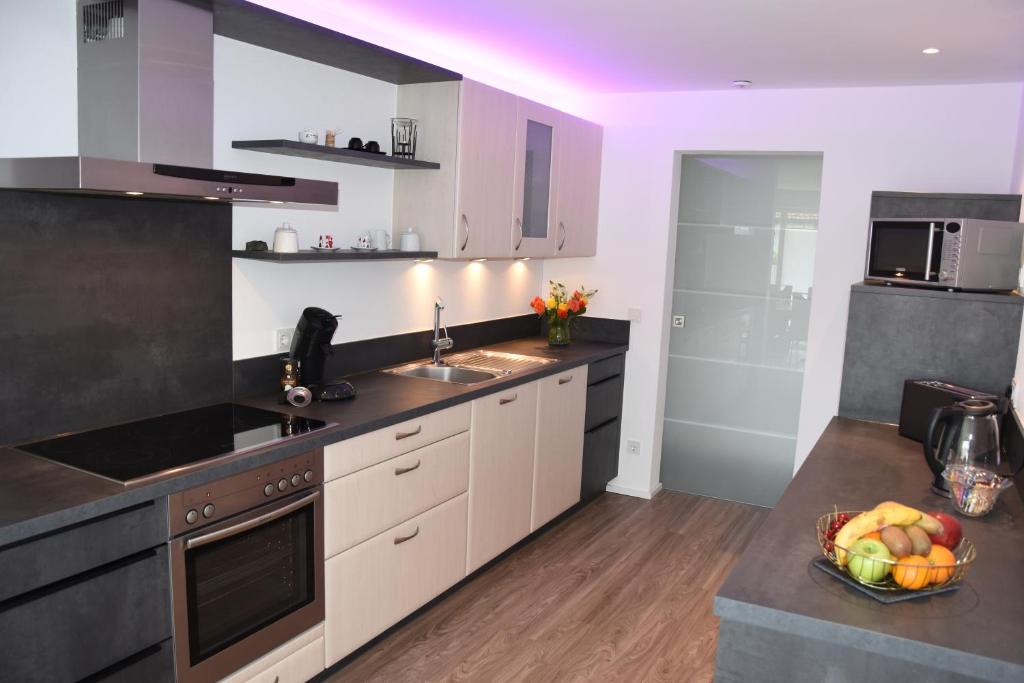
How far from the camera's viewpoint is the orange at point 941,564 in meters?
1.76

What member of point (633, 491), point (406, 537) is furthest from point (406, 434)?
point (633, 491)

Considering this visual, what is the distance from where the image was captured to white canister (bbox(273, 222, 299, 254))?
3.05 m

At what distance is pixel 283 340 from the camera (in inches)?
131

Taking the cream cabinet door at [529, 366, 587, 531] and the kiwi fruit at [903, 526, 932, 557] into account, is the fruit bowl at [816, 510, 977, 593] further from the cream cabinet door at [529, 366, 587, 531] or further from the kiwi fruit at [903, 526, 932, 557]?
the cream cabinet door at [529, 366, 587, 531]

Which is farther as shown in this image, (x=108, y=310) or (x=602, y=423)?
(x=602, y=423)

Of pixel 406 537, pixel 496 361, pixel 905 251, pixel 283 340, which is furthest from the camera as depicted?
pixel 496 361

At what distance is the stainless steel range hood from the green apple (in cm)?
192

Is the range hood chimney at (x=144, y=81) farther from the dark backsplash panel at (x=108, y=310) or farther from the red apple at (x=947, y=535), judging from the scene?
the red apple at (x=947, y=535)

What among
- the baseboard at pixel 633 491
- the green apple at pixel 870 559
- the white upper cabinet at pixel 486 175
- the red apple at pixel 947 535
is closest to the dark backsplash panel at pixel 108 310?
the white upper cabinet at pixel 486 175

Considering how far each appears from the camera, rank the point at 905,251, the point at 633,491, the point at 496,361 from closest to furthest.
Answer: the point at 905,251
the point at 496,361
the point at 633,491

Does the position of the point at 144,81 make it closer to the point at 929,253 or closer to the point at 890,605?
the point at 890,605

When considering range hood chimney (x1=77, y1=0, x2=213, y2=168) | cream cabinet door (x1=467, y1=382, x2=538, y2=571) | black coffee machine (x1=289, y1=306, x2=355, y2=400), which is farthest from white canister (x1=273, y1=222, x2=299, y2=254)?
cream cabinet door (x1=467, y1=382, x2=538, y2=571)

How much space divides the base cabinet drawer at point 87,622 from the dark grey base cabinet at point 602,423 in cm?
290

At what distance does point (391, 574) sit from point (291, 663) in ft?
1.76
